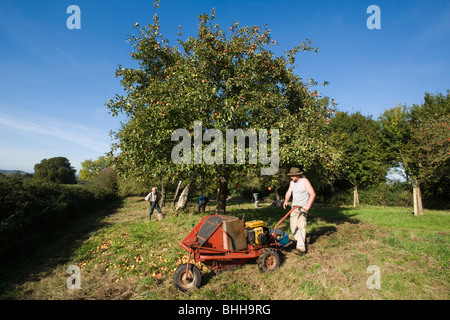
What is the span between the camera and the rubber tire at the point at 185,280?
186 inches

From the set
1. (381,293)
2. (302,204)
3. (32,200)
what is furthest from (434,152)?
(32,200)

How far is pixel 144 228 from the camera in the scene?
1044cm

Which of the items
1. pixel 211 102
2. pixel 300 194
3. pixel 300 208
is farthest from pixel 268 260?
pixel 211 102

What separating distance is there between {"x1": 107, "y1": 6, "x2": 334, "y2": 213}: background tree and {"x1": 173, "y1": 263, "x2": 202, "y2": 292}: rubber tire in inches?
135

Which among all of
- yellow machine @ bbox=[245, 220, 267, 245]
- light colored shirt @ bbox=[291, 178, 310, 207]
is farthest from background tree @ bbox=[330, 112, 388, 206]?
yellow machine @ bbox=[245, 220, 267, 245]

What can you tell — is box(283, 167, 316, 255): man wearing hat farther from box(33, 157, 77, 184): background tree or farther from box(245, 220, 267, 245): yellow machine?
box(33, 157, 77, 184): background tree

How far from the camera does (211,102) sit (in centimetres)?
840

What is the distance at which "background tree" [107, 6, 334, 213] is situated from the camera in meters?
7.95

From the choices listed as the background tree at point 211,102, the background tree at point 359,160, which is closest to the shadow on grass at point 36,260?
the background tree at point 211,102

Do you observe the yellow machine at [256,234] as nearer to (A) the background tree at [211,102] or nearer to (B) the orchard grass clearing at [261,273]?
(B) the orchard grass clearing at [261,273]

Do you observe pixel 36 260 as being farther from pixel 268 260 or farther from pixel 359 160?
pixel 359 160

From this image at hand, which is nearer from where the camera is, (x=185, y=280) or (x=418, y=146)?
(x=185, y=280)

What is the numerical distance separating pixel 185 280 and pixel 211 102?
592 centimetres
